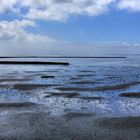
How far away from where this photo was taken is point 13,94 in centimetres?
3300

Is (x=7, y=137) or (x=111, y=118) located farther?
(x=111, y=118)

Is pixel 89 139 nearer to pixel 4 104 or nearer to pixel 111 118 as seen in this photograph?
pixel 111 118

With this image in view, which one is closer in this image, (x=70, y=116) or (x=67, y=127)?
(x=67, y=127)

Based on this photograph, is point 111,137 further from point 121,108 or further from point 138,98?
point 138,98

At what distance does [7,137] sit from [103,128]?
5516mm

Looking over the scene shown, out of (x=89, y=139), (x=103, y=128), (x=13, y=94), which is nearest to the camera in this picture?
(x=89, y=139)

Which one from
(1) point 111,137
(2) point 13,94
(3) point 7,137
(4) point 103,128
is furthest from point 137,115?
(2) point 13,94

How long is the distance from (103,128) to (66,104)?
26.7 ft

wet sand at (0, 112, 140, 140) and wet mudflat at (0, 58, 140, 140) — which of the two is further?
wet mudflat at (0, 58, 140, 140)

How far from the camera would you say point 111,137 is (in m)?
16.9

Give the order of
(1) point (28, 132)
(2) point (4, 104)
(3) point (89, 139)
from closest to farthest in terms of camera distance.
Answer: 1. (3) point (89, 139)
2. (1) point (28, 132)
3. (2) point (4, 104)

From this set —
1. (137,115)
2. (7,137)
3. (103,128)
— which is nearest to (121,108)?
(137,115)

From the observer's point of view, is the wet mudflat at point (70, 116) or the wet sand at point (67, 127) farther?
the wet mudflat at point (70, 116)

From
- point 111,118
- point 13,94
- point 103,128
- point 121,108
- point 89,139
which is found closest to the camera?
point 89,139
